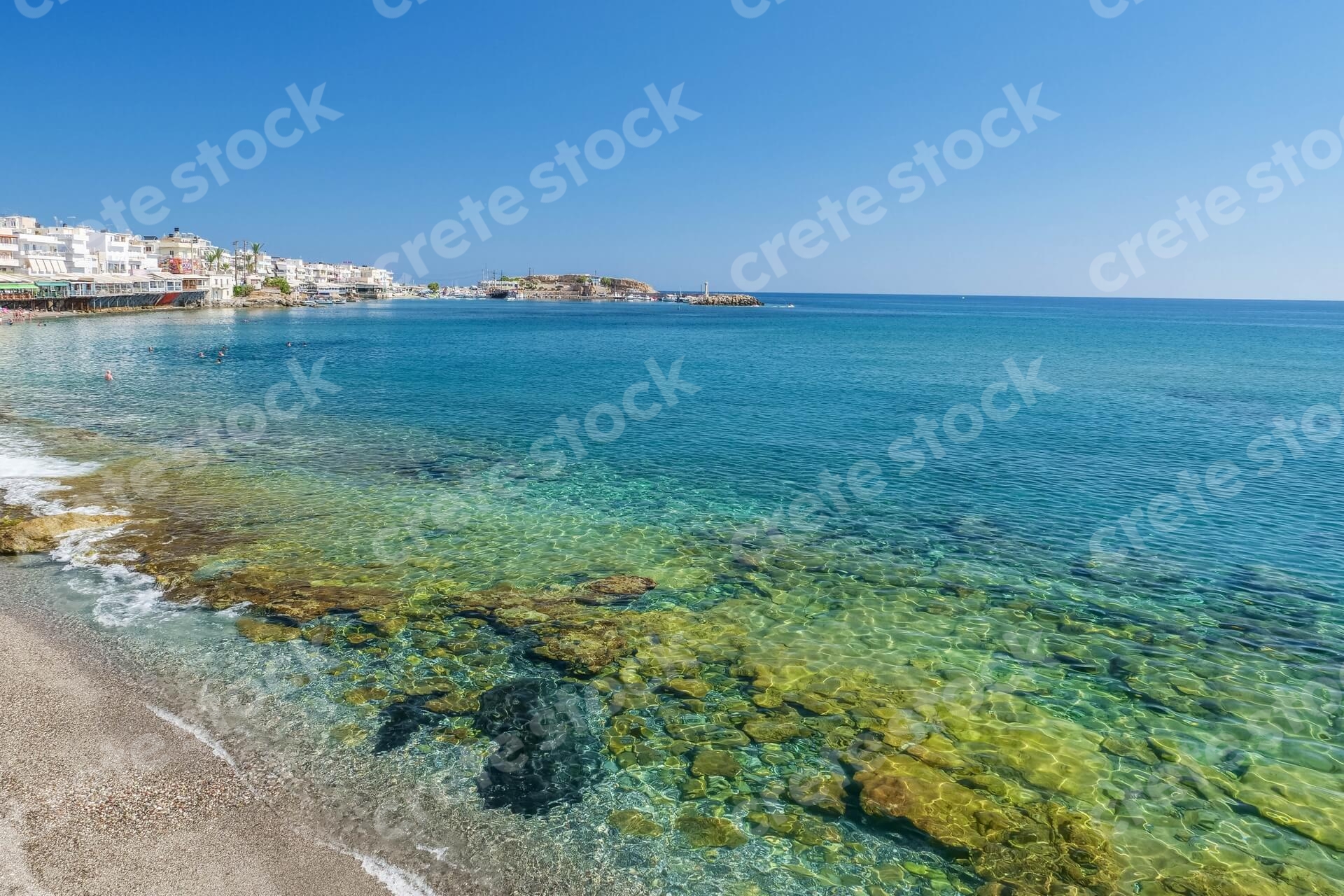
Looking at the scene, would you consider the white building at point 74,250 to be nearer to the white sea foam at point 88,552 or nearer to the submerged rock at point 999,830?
the white sea foam at point 88,552

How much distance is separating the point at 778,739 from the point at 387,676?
23.0 feet

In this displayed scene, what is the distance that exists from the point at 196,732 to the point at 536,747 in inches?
208

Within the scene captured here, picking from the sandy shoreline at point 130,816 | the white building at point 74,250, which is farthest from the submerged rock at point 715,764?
the white building at point 74,250

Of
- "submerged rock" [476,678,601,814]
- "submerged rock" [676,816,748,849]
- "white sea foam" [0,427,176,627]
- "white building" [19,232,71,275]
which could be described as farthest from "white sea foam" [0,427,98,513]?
"white building" [19,232,71,275]

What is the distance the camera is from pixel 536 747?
1149cm

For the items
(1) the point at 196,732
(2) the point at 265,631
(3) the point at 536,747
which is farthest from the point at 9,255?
(3) the point at 536,747

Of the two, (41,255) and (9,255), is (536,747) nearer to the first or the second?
(9,255)

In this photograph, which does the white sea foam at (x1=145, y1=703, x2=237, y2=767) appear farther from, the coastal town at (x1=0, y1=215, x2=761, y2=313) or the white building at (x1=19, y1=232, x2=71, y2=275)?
the white building at (x1=19, y1=232, x2=71, y2=275)

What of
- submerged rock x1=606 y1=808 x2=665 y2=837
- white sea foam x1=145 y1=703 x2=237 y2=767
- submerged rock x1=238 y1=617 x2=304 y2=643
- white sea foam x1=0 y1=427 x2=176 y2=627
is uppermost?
→ white sea foam x1=0 y1=427 x2=176 y2=627

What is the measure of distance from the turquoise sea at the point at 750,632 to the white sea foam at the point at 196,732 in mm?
517

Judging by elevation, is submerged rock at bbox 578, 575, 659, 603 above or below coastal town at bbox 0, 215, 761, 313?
below

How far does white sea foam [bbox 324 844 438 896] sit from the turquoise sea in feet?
0.73

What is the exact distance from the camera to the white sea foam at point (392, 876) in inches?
339

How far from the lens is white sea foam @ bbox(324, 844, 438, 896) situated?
339 inches
